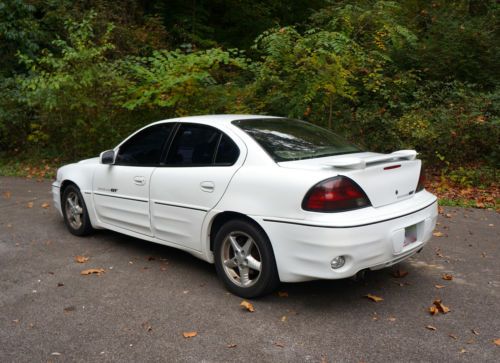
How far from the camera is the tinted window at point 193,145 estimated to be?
15.6ft

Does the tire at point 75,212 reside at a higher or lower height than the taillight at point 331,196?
lower

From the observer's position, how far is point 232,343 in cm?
360

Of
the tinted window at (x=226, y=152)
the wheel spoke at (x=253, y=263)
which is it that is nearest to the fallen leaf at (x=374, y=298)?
the wheel spoke at (x=253, y=263)

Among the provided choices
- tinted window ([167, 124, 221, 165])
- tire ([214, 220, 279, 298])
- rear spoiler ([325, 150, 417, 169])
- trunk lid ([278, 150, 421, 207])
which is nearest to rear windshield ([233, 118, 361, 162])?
trunk lid ([278, 150, 421, 207])

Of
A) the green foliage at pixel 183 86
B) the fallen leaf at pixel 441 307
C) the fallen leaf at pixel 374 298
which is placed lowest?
the fallen leaf at pixel 374 298

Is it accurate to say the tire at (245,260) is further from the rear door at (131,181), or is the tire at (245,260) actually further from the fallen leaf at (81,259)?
the fallen leaf at (81,259)

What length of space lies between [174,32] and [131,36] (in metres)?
2.24

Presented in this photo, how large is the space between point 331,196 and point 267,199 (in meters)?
0.52

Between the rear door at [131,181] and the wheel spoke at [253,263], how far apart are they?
4.48 feet

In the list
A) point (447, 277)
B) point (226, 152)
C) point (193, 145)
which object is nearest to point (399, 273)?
point (447, 277)

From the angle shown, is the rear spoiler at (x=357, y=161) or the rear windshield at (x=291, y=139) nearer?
the rear spoiler at (x=357, y=161)

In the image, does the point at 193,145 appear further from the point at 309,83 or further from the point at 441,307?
the point at 309,83

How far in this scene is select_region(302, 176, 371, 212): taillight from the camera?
152 inches

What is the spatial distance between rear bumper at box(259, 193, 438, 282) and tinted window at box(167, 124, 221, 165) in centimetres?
100
